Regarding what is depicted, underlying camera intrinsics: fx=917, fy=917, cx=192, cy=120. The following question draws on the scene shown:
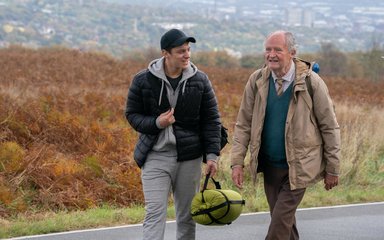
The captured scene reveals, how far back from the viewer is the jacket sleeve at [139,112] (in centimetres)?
677

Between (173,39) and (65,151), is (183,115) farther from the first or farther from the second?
(65,151)

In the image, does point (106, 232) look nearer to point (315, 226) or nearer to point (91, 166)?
point (315, 226)

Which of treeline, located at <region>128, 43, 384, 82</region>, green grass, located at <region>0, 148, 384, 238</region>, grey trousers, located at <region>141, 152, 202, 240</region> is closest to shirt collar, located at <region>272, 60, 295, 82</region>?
grey trousers, located at <region>141, 152, 202, 240</region>

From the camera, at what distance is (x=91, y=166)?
12680 millimetres

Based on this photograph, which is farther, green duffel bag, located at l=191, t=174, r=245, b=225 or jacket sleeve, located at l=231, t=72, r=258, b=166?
jacket sleeve, located at l=231, t=72, r=258, b=166

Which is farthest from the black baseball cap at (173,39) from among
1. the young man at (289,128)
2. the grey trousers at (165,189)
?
the grey trousers at (165,189)

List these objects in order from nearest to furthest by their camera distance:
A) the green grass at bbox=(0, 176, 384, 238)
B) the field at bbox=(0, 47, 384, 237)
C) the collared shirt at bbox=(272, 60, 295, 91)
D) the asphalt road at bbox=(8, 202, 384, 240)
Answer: the collared shirt at bbox=(272, 60, 295, 91)
the asphalt road at bbox=(8, 202, 384, 240)
the green grass at bbox=(0, 176, 384, 238)
the field at bbox=(0, 47, 384, 237)

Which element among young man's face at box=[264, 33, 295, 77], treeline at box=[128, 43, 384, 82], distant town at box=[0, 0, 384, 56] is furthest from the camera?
distant town at box=[0, 0, 384, 56]

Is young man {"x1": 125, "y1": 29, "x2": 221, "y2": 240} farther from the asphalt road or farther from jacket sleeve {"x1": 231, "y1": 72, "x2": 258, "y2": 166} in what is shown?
the asphalt road

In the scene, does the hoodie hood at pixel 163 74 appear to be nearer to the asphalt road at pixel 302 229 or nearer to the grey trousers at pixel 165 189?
the grey trousers at pixel 165 189

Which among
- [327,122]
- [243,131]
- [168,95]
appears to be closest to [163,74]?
[168,95]

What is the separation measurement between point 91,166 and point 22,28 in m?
69.1

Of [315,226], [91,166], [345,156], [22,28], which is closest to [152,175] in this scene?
[315,226]

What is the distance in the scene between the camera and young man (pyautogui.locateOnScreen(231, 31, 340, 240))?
659 cm
